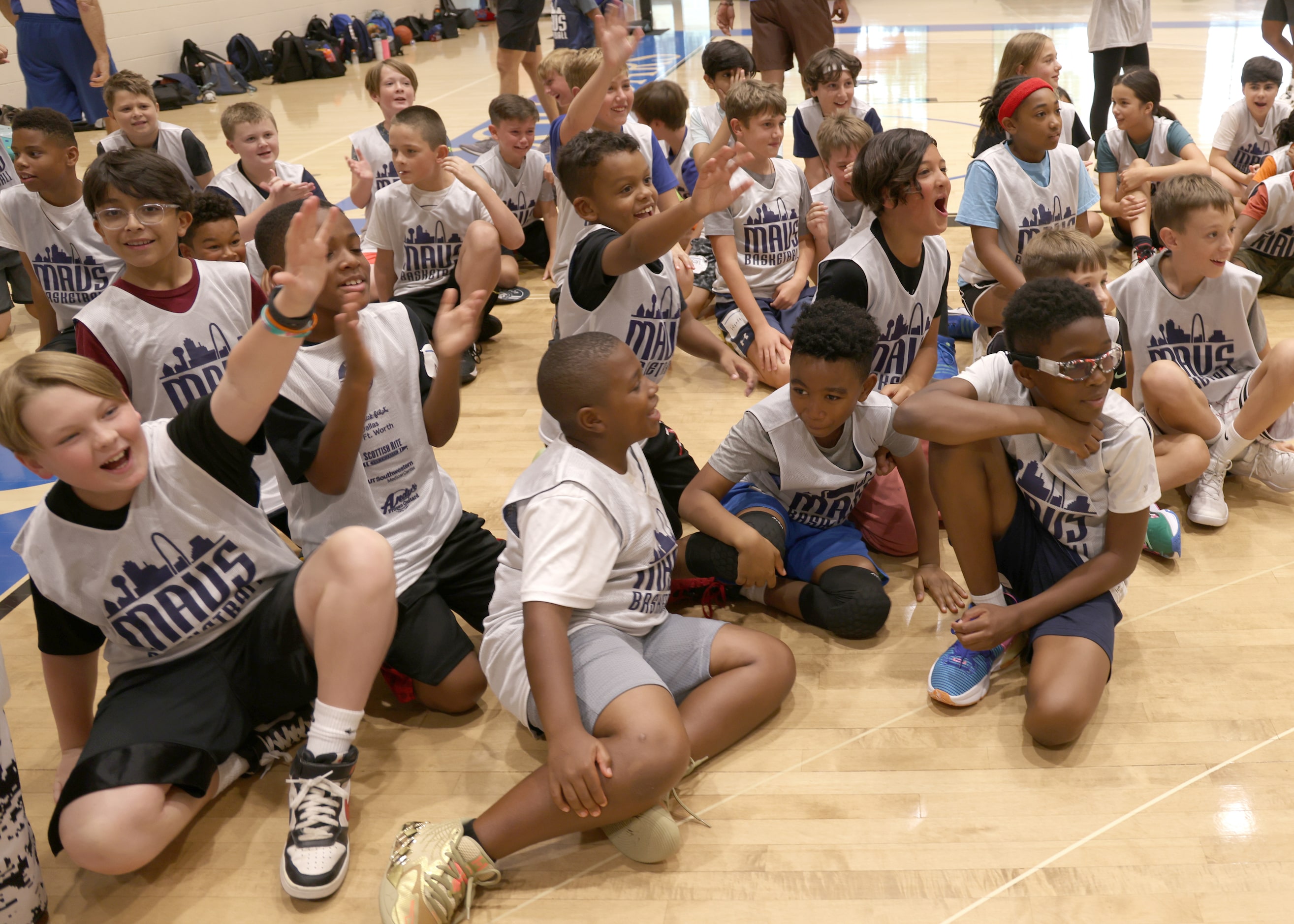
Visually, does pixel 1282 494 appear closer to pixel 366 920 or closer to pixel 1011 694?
pixel 1011 694

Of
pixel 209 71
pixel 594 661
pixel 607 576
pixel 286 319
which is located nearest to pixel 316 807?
pixel 594 661

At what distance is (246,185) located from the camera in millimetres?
4121

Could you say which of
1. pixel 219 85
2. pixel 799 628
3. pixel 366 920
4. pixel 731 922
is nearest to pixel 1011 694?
pixel 799 628

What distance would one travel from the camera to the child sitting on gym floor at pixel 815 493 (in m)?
2.21

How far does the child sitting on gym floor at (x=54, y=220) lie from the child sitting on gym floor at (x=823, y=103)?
9.44 ft

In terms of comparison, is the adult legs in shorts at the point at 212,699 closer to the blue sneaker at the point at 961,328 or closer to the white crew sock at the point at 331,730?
the white crew sock at the point at 331,730

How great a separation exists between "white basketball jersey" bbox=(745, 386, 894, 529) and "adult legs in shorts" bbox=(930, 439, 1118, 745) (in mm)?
193

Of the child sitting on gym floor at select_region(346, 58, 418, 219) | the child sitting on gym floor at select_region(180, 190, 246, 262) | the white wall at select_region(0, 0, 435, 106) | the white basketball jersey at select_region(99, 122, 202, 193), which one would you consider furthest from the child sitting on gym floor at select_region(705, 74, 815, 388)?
the white wall at select_region(0, 0, 435, 106)

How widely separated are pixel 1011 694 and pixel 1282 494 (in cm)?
124

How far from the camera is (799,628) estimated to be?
7.97ft

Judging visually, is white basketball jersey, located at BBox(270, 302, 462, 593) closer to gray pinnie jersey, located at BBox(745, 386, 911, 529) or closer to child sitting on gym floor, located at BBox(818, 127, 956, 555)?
gray pinnie jersey, located at BBox(745, 386, 911, 529)

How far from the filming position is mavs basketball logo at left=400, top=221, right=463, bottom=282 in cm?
390

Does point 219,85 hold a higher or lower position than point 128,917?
higher

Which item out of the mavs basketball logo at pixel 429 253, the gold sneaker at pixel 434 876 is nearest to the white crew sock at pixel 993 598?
the gold sneaker at pixel 434 876
